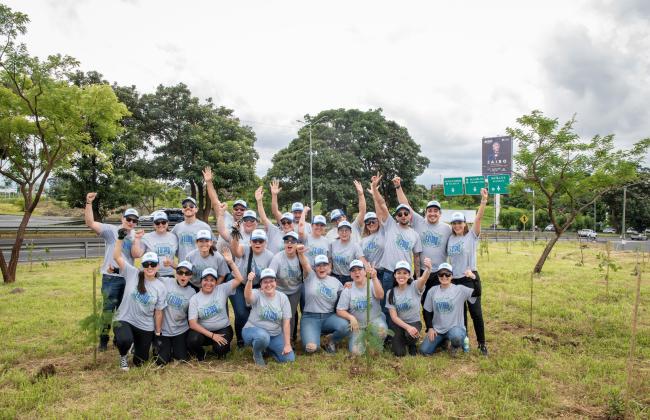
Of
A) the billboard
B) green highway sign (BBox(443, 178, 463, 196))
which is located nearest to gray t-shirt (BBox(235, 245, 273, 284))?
the billboard

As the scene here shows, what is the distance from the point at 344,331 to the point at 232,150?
85.6 feet

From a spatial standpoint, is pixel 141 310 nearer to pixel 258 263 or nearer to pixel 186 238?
pixel 186 238

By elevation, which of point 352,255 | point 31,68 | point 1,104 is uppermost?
point 31,68

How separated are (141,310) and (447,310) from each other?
4.10 meters

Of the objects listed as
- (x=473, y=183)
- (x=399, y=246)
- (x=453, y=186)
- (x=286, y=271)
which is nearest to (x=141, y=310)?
(x=286, y=271)

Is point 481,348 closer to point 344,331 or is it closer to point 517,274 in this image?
point 344,331

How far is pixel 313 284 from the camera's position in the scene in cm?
642

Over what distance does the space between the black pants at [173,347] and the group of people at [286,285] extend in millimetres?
13

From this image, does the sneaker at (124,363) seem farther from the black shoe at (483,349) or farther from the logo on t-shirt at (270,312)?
the black shoe at (483,349)

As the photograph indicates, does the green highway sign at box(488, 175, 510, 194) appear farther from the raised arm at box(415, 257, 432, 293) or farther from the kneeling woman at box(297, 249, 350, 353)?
the kneeling woman at box(297, 249, 350, 353)

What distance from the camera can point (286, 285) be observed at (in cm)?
647

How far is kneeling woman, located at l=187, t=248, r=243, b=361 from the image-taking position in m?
5.81

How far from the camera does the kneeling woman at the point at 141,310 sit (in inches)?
222

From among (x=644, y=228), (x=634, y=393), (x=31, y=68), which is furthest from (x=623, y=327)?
(x=644, y=228)
